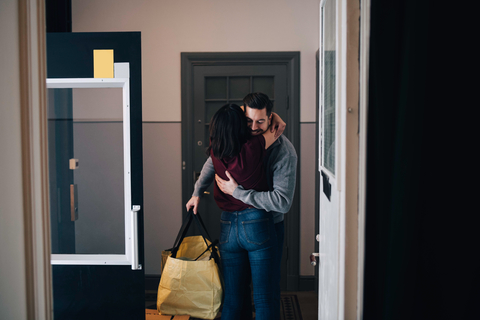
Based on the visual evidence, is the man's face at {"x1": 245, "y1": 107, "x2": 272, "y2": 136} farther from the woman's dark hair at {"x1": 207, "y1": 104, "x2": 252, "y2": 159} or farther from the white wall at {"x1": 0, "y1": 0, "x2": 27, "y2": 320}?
the white wall at {"x1": 0, "y1": 0, "x2": 27, "y2": 320}

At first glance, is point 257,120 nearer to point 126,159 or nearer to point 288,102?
point 126,159

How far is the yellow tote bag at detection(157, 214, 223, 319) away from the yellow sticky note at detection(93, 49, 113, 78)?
887 mm

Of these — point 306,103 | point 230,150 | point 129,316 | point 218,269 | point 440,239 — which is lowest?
point 129,316

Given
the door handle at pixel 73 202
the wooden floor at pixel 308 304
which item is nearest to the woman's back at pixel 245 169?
the door handle at pixel 73 202

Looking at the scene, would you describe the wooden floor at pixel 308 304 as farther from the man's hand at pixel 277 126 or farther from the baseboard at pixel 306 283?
the man's hand at pixel 277 126

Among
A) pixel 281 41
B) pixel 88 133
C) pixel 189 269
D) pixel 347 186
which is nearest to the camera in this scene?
pixel 347 186

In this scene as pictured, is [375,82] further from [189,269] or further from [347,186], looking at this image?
[189,269]

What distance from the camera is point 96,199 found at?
6.75 feet

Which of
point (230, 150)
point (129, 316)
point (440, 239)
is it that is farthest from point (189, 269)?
point (440, 239)

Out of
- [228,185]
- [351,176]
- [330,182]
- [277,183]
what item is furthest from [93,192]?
[351,176]

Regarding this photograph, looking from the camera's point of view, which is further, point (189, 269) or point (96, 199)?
point (96, 199)

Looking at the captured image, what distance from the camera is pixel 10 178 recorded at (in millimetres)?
559

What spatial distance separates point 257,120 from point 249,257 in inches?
25.6

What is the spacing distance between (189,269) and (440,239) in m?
1.36
